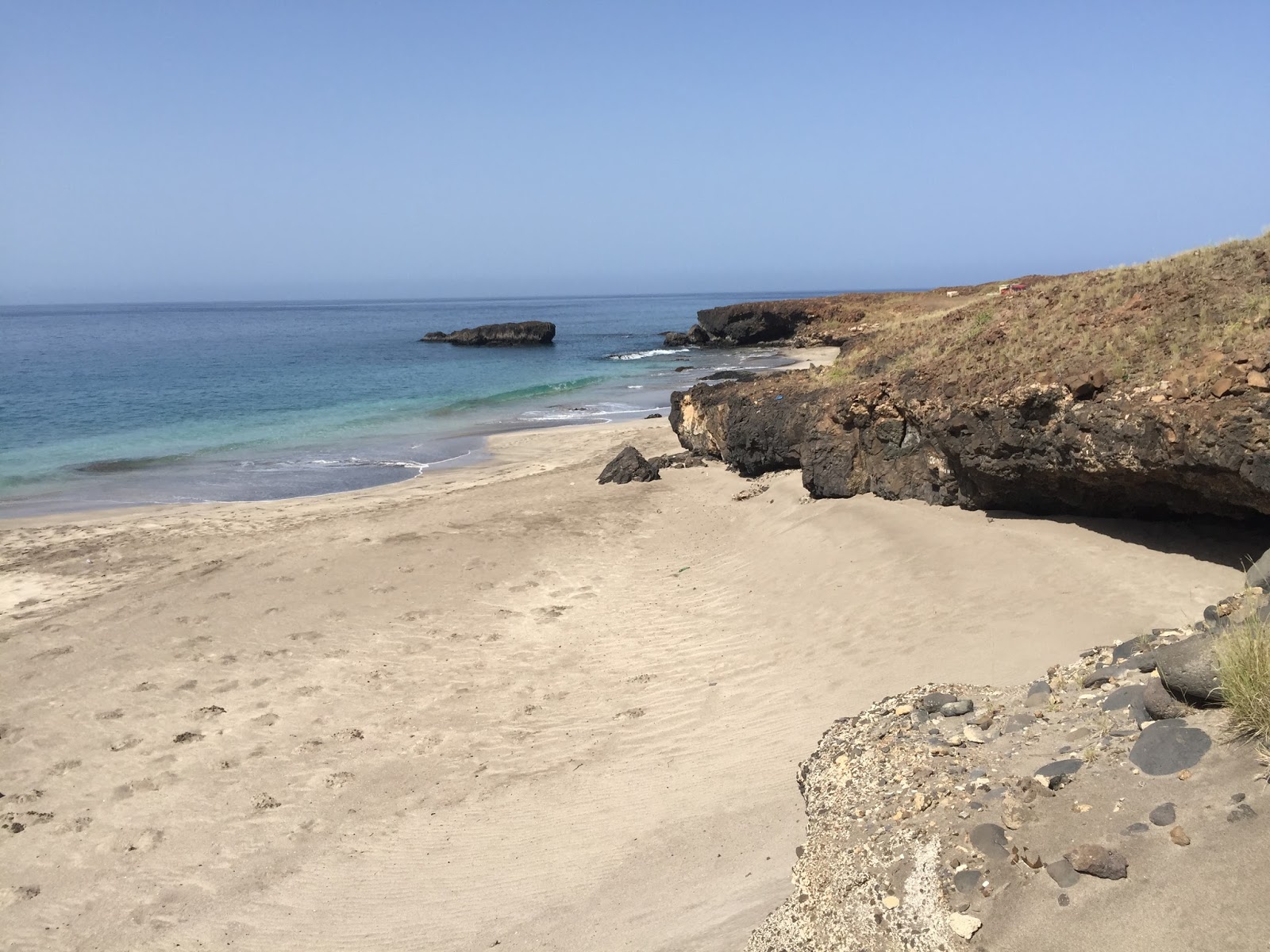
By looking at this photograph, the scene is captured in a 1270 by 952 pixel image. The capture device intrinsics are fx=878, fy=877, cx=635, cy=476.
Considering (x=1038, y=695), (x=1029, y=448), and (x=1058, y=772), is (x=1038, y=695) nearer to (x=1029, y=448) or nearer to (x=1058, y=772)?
(x=1058, y=772)

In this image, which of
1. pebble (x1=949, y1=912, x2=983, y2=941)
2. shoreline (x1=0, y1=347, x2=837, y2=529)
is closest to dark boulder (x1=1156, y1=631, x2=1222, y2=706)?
pebble (x1=949, y1=912, x2=983, y2=941)

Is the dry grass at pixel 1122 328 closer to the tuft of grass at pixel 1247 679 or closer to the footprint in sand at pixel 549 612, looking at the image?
the tuft of grass at pixel 1247 679

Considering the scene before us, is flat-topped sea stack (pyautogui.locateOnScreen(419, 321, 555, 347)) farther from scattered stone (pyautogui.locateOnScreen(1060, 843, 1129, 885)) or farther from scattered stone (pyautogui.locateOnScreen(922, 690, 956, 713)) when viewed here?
scattered stone (pyautogui.locateOnScreen(1060, 843, 1129, 885))

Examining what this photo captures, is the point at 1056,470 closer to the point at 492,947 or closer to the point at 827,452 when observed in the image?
the point at 827,452

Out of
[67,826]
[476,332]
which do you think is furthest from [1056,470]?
[476,332]

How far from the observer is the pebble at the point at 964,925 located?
148 inches

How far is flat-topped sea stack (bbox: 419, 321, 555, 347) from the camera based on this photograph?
71.1m

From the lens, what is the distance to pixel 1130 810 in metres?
4.06

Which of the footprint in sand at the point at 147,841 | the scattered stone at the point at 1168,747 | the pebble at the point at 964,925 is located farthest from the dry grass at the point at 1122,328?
the footprint in sand at the point at 147,841

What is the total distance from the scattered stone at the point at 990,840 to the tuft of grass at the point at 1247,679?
4.21 ft

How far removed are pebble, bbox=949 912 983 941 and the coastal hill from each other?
15.9 feet

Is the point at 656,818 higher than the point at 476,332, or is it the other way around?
the point at 476,332

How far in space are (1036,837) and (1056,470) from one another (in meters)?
5.54

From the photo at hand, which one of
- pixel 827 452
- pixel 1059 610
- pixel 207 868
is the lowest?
pixel 207 868
